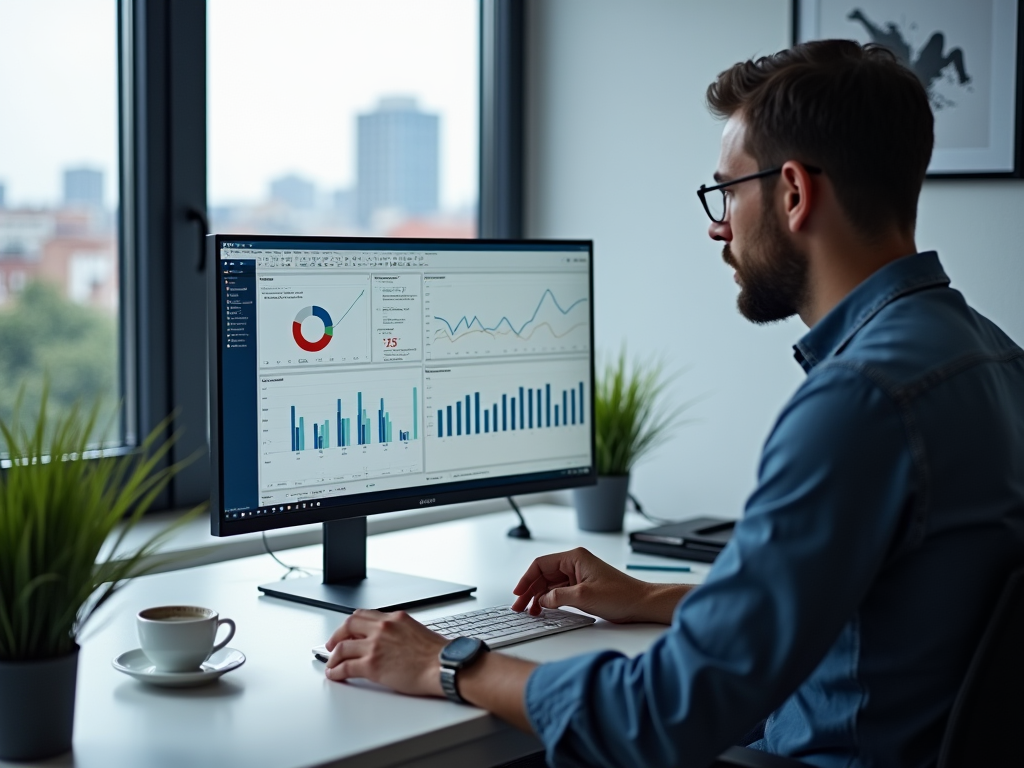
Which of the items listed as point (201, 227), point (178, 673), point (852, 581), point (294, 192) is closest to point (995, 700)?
point (852, 581)

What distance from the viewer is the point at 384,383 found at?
1.68 m

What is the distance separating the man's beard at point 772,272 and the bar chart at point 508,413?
52 cm

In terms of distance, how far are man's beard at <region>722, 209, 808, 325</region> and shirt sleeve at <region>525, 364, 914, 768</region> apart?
25 centimetres

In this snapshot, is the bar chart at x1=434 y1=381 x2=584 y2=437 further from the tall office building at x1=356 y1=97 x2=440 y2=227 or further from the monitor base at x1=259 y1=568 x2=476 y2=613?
the tall office building at x1=356 y1=97 x2=440 y2=227

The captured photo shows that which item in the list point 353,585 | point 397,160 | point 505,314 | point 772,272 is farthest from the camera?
point 397,160

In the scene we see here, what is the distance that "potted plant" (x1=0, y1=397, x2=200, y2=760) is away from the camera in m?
1.09

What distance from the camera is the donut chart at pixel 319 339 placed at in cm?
158

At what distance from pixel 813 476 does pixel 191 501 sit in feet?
5.22

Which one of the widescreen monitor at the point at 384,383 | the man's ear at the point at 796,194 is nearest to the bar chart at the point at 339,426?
the widescreen monitor at the point at 384,383

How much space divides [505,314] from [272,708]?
790mm

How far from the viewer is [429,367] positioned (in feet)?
5.70

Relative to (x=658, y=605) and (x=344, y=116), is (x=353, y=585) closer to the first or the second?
(x=658, y=605)

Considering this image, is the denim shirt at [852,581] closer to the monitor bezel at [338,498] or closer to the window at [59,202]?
the monitor bezel at [338,498]

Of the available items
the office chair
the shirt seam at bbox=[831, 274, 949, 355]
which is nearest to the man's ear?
the shirt seam at bbox=[831, 274, 949, 355]
